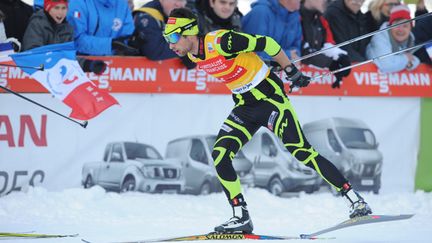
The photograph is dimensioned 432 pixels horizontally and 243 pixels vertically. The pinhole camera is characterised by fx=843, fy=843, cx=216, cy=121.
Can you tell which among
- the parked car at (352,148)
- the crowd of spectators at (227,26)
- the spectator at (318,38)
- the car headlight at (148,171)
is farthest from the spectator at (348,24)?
the car headlight at (148,171)

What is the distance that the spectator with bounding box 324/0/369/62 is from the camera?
34.1 feet

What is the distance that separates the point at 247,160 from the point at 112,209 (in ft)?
6.18

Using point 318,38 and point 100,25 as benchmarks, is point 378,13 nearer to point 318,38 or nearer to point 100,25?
point 318,38

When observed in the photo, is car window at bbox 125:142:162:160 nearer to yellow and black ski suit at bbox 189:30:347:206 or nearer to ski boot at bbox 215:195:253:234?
yellow and black ski suit at bbox 189:30:347:206

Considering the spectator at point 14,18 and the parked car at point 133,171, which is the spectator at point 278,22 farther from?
the spectator at point 14,18

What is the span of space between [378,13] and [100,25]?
3.78 meters

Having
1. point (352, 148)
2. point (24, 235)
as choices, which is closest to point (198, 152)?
point (352, 148)

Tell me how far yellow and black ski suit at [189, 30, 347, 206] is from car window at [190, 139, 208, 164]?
227 centimetres

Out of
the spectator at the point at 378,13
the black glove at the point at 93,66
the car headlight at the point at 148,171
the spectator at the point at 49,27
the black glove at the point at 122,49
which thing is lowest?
the car headlight at the point at 148,171

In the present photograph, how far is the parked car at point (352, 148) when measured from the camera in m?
10.2

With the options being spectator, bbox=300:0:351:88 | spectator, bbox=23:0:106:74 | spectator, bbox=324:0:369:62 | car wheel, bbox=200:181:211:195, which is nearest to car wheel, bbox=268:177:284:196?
car wheel, bbox=200:181:211:195

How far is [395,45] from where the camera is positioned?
417 inches

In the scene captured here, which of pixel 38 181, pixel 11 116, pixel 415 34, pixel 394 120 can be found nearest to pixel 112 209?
pixel 38 181

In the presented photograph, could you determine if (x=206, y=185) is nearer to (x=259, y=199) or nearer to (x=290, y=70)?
(x=259, y=199)
